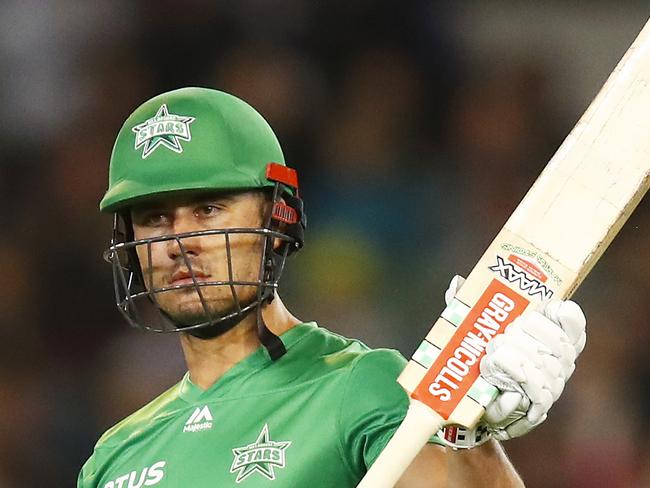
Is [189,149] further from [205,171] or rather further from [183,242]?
[183,242]

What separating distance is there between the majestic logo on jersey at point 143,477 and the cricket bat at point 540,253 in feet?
1.93

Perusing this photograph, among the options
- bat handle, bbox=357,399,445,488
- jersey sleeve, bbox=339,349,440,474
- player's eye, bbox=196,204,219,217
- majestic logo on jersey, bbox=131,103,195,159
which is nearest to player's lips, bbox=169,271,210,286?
player's eye, bbox=196,204,219,217

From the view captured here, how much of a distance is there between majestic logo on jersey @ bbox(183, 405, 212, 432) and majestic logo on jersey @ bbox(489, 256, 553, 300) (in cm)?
68

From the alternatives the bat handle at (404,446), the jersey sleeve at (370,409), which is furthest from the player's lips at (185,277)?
the bat handle at (404,446)

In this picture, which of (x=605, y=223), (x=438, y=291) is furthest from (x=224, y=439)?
(x=438, y=291)

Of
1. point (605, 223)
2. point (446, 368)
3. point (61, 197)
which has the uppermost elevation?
point (605, 223)

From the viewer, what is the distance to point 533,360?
1749 millimetres

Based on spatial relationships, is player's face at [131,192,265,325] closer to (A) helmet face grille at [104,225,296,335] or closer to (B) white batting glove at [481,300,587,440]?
(A) helmet face grille at [104,225,296,335]

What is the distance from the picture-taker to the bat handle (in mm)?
1803

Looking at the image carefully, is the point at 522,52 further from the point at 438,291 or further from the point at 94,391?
the point at 94,391

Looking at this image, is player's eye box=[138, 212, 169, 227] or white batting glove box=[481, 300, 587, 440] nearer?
white batting glove box=[481, 300, 587, 440]

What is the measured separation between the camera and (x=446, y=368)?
1.84 m

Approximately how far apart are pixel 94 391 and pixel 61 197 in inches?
26.2

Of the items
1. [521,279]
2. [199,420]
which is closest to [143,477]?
[199,420]
